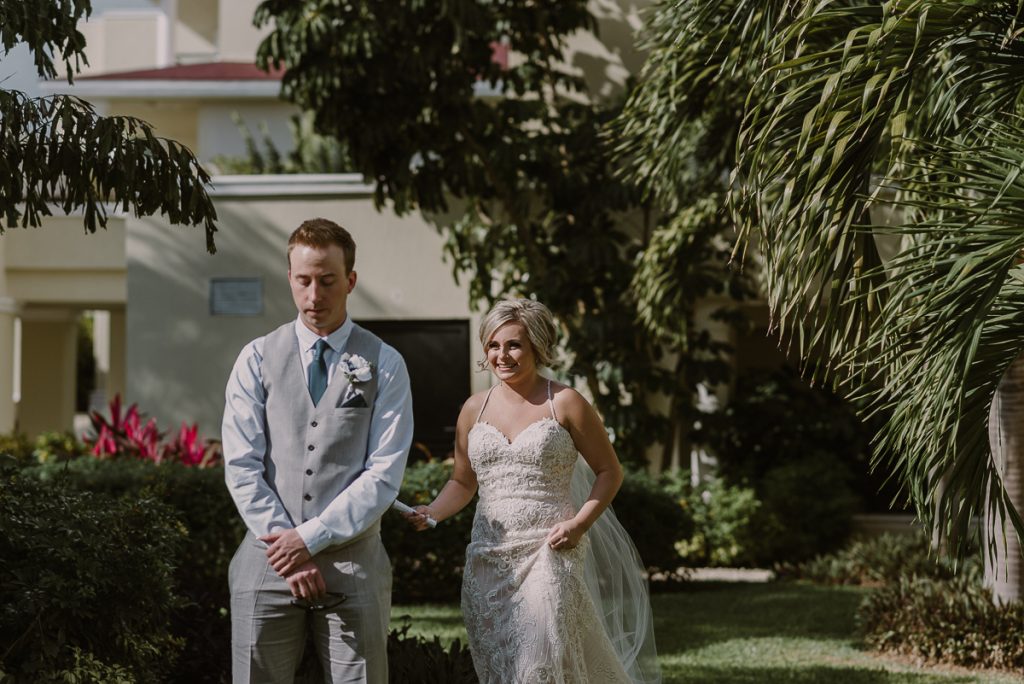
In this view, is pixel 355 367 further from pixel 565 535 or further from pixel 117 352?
pixel 117 352

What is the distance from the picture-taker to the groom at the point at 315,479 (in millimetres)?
4113

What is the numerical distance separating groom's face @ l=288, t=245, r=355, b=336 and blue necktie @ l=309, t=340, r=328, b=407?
0.20ft

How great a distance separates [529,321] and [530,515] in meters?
0.79

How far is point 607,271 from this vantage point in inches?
517

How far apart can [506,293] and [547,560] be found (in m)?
8.39

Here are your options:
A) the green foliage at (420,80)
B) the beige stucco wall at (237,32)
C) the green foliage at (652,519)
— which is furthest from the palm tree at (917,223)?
the beige stucco wall at (237,32)

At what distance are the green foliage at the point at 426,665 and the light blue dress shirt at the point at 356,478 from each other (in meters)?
1.84

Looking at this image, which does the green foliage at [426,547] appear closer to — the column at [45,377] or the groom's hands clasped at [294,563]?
the groom's hands clasped at [294,563]

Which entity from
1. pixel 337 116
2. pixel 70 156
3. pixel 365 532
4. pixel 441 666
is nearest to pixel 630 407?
pixel 337 116

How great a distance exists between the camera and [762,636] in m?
9.45

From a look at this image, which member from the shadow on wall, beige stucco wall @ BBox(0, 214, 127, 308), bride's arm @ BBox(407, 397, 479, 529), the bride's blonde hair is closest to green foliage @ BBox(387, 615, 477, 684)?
bride's arm @ BBox(407, 397, 479, 529)

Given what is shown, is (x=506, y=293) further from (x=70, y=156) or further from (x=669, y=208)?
(x=70, y=156)

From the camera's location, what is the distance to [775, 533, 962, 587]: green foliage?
12172 millimetres

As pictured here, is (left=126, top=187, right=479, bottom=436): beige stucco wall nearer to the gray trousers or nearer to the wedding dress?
the wedding dress
